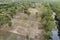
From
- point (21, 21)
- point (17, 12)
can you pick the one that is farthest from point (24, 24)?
point (17, 12)

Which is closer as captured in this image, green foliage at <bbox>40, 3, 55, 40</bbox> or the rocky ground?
the rocky ground

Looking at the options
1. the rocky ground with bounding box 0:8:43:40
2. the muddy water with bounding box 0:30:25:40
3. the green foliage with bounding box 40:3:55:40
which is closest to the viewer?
the muddy water with bounding box 0:30:25:40

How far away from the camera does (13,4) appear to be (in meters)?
11.2

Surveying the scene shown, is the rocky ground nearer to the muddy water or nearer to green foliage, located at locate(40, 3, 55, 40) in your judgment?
the muddy water

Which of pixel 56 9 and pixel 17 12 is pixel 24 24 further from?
pixel 56 9

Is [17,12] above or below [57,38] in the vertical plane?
above

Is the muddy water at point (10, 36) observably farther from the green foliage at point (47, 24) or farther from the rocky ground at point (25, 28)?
the green foliage at point (47, 24)

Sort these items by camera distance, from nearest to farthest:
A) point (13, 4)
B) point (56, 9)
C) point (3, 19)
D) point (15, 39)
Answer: point (15, 39) < point (3, 19) < point (13, 4) < point (56, 9)

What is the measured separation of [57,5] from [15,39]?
8.21 metres

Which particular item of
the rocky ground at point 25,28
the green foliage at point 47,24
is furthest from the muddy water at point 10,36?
the green foliage at point 47,24

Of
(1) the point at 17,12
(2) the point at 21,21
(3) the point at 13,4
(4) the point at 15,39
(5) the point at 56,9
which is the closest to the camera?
(4) the point at 15,39

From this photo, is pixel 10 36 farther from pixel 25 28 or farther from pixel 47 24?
pixel 47 24

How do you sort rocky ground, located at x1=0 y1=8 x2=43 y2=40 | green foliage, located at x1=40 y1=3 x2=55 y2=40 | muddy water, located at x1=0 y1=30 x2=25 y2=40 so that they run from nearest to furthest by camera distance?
1. muddy water, located at x1=0 y1=30 x2=25 y2=40
2. rocky ground, located at x1=0 y1=8 x2=43 y2=40
3. green foliage, located at x1=40 y1=3 x2=55 y2=40

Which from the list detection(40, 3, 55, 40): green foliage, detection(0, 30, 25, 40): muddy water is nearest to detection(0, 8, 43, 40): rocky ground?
detection(0, 30, 25, 40): muddy water
